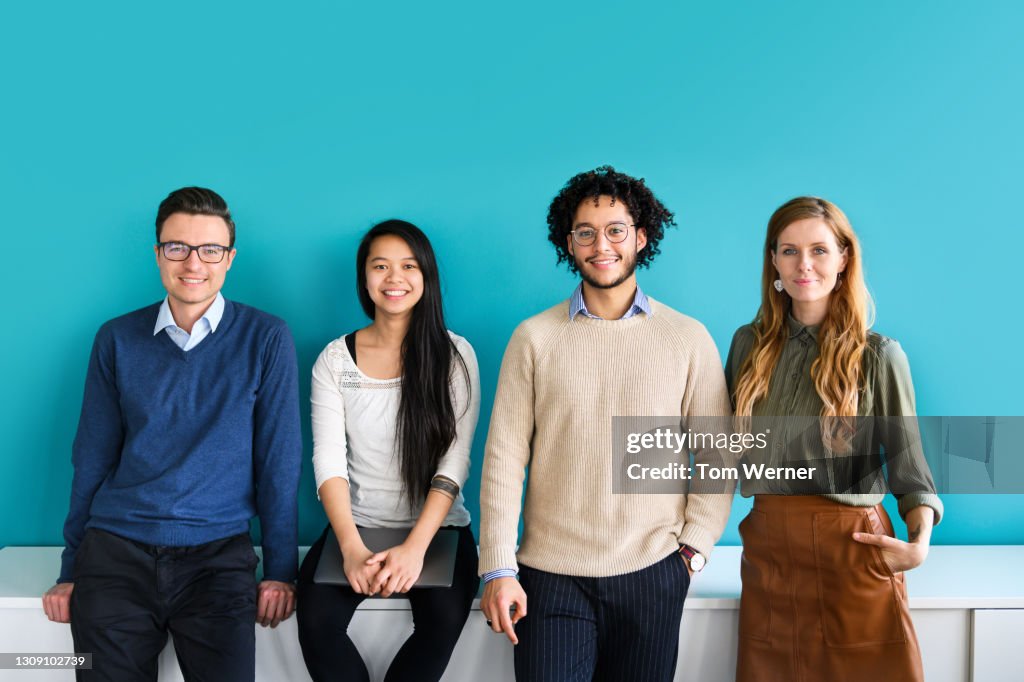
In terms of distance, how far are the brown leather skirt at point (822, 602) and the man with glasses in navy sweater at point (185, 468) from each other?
117cm

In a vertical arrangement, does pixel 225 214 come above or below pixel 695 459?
above

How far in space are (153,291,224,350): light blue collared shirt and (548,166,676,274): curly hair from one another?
911 millimetres

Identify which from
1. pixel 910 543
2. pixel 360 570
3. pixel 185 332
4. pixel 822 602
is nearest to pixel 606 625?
pixel 822 602

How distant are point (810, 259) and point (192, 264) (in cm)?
151

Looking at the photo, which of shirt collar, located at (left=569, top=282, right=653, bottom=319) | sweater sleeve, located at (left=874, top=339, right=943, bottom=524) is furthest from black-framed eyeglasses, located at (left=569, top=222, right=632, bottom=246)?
sweater sleeve, located at (left=874, top=339, right=943, bottom=524)

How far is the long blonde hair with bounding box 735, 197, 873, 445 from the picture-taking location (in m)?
1.70

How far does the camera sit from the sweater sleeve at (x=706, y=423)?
1790mm

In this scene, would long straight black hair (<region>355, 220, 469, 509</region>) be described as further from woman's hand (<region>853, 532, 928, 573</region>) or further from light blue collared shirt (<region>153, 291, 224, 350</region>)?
woman's hand (<region>853, 532, 928, 573</region>)

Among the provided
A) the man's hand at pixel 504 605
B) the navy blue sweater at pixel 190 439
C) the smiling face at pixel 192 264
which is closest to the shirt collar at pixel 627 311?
the man's hand at pixel 504 605

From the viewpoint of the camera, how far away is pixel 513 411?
6.03 feet

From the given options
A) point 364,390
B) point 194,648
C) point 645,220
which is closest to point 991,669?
point 645,220

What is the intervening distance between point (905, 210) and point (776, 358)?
78 cm

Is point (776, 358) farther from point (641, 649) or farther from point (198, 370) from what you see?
point (198, 370)

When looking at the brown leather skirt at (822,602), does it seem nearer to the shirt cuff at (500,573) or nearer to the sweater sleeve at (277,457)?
the shirt cuff at (500,573)
